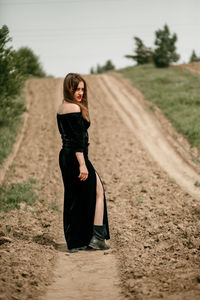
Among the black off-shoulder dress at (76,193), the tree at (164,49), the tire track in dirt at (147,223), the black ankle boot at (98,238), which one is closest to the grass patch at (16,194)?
the tire track in dirt at (147,223)

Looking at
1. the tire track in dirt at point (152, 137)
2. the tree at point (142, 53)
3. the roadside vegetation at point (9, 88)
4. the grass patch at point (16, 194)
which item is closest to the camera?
the grass patch at point (16, 194)

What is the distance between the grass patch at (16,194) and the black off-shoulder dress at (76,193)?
2671 millimetres

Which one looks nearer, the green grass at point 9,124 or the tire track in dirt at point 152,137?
the tire track in dirt at point 152,137

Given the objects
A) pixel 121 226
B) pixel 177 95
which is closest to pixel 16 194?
pixel 121 226

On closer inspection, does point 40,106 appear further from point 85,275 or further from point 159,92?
point 85,275

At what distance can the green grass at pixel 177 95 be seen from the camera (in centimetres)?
1451

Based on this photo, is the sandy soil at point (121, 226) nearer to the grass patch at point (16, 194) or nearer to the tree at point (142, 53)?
the grass patch at point (16, 194)

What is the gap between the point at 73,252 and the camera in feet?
15.3

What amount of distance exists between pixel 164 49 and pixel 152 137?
22.0 meters

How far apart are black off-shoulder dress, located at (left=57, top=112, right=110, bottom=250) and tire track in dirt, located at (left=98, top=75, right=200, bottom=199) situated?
3.95m

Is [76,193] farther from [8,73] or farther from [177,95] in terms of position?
[177,95]

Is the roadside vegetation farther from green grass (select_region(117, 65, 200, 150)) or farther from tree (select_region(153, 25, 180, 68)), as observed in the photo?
tree (select_region(153, 25, 180, 68))

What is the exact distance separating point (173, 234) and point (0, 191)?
505cm

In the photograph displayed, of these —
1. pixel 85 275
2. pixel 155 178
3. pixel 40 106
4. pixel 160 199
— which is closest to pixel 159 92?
pixel 40 106
